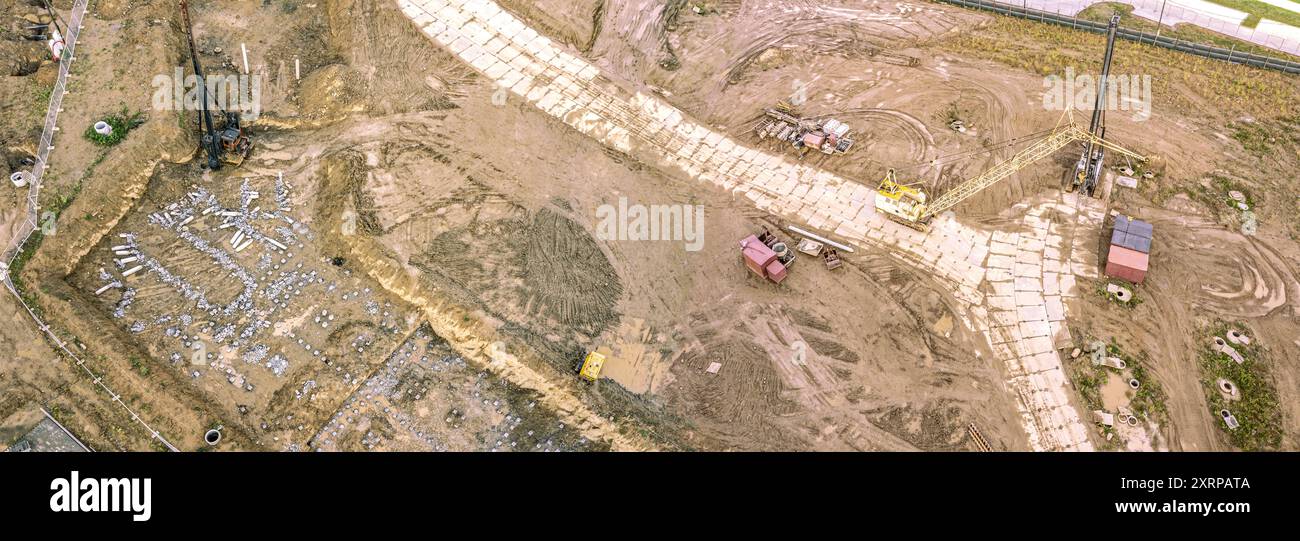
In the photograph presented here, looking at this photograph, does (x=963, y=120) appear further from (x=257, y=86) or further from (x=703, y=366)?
(x=257, y=86)

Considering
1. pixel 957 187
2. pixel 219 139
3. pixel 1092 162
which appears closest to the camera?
pixel 957 187

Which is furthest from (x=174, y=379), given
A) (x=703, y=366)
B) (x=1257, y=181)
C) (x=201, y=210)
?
(x=1257, y=181)

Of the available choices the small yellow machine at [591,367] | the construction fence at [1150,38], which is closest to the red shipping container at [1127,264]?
the construction fence at [1150,38]

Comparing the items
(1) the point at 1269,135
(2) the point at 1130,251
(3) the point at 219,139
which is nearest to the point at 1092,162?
(2) the point at 1130,251

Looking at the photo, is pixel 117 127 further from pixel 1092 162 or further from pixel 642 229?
pixel 1092 162

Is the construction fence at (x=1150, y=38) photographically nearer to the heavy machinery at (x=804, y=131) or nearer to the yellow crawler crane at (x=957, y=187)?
the yellow crawler crane at (x=957, y=187)

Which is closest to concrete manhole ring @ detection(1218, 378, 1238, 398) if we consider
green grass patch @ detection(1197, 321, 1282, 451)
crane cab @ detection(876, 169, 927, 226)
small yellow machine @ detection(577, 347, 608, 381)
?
green grass patch @ detection(1197, 321, 1282, 451)
